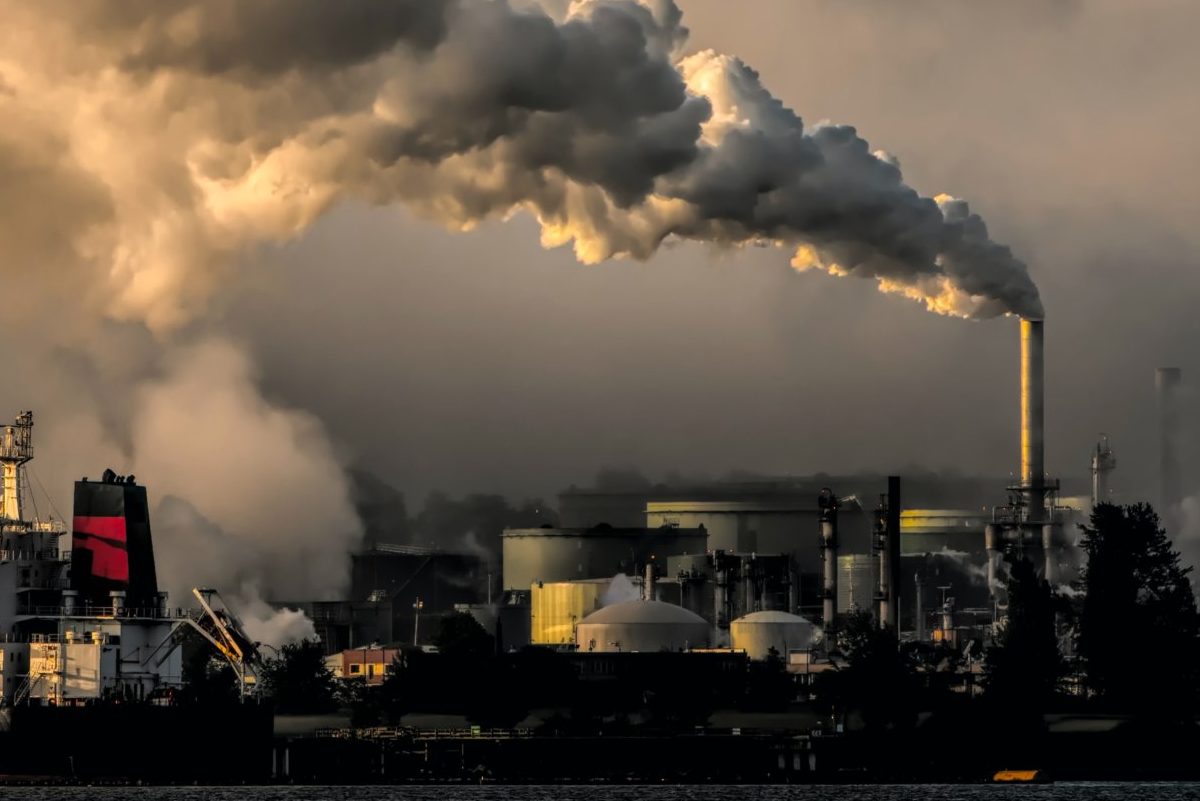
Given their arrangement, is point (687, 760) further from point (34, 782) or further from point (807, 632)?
point (807, 632)

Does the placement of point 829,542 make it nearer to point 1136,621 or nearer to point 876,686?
point 876,686

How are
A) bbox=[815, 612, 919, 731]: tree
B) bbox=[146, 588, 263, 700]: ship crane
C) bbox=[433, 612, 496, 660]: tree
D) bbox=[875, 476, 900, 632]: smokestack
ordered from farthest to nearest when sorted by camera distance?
1. bbox=[875, 476, 900, 632]: smokestack
2. bbox=[433, 612, 496, 660]: tree
3. bbox=[815, 612, 919, 731]: tree
4. bbox=[146, 588, 263, 700]: ship crane

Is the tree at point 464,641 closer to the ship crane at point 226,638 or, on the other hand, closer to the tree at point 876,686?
the tree at point 876,686

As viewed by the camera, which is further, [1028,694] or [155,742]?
[1028,694]

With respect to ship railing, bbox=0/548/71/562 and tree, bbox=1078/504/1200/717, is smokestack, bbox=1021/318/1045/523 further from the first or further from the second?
ship railing, bbox=0/548/71/562

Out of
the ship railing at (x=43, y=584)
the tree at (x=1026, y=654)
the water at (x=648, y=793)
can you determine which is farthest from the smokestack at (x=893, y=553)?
the ship railing at (x=43, y=584)

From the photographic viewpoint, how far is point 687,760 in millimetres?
133750

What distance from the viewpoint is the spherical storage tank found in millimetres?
189125

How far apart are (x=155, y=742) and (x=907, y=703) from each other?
44983 millimetres

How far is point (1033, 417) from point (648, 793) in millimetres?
64214

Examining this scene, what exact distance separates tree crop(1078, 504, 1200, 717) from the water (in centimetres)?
1124

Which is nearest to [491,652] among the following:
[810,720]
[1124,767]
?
[810,720]

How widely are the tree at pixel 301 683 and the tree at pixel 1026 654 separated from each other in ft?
135

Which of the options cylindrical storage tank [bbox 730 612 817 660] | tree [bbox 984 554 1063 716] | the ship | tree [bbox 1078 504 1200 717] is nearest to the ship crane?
the ship
